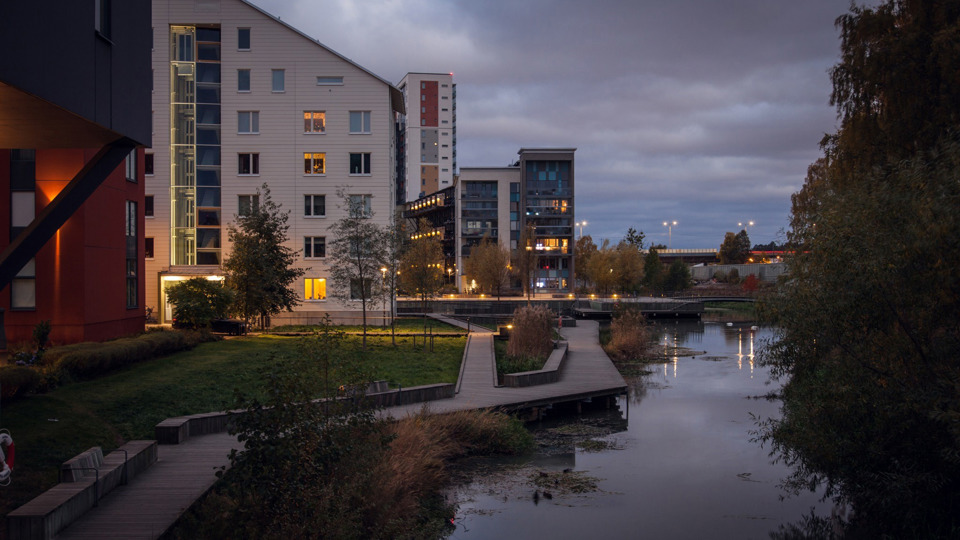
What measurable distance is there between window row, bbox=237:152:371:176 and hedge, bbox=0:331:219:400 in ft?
66.4

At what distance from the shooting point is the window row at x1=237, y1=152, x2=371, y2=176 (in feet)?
129

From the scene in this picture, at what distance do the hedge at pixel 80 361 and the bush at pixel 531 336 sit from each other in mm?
12363

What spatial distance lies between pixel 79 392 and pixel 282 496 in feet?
26.8

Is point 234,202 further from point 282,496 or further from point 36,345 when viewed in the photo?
point 282,496

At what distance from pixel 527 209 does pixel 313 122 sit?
191 ft

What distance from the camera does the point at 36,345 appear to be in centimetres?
1588

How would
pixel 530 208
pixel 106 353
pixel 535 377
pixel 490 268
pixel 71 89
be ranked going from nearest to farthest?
pixel 71 89 → pixel 106 353 → pixel 535 377 → pixel 490 268 → pixel 530 208

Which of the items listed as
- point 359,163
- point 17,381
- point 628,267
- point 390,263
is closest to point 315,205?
point 359,163

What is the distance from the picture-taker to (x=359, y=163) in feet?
131

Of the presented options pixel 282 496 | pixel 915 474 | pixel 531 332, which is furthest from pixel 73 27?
pixel 531 332

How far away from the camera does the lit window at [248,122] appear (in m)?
39.3

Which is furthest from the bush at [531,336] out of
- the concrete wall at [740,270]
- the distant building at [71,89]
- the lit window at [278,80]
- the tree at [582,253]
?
the tree at [582,253]

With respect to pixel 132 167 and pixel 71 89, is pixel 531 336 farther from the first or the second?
pixel 71 89

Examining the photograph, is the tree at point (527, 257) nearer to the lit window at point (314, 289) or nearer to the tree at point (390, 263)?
the lit window at point (314, 289)
